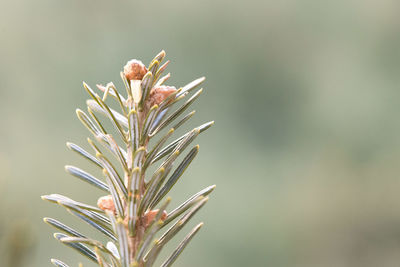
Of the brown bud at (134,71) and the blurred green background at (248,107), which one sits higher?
the blurred green background at (248,107)

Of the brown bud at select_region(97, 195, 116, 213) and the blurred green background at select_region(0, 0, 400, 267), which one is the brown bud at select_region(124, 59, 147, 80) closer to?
the brown bud at select_region(97, 195, 116, 213)

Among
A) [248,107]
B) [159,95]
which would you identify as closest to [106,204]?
[159,95]

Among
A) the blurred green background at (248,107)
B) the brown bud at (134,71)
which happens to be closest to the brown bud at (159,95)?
the brown bud at (134,71)

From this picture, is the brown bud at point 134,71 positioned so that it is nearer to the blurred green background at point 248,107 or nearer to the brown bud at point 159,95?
the brown bud at point 159,95

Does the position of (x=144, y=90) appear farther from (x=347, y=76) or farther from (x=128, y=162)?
(x=347, y=76)

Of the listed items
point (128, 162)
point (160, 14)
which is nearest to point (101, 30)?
point (160, 14)

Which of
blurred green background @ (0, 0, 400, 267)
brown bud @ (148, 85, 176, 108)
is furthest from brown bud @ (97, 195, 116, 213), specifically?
blurred green background @ (0, 0, 400, 267)
